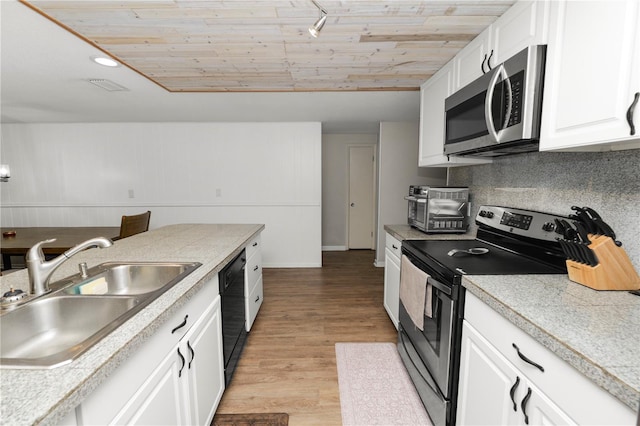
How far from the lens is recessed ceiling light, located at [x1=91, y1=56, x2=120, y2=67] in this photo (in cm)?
202

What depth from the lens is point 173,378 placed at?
3.56 feet

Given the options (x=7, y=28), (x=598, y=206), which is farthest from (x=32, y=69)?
(x=598, y=206)

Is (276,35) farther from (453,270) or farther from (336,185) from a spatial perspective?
(336,185)

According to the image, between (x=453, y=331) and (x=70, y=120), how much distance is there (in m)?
5.40

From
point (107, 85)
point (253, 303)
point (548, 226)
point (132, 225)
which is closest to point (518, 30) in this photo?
point (548, 226)

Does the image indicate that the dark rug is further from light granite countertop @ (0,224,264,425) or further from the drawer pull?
the drawer pull

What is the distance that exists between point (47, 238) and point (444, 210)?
3.77 metres

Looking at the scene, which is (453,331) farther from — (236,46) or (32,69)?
(32,69)

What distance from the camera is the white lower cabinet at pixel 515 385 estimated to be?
71 centimetres

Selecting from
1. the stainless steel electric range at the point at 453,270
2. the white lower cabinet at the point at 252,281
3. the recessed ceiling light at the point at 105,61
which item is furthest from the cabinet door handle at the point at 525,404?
the recessed ceiling light at the point at 105,61

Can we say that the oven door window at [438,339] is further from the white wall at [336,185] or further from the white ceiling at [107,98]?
the white wall at [336,185]

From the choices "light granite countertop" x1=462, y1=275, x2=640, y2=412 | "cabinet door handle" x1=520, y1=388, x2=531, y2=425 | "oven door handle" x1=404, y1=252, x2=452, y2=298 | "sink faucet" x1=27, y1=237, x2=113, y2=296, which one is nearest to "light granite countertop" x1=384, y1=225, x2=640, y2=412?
"light granite countertop" x1=462, y1=275, x2=640, y2=412

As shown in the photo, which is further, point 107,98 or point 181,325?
point 107,98

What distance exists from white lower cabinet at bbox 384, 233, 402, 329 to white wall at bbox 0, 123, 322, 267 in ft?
6.39
